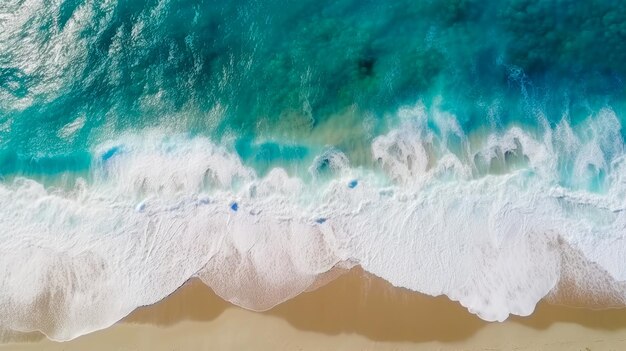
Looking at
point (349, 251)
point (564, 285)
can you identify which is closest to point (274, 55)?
point (349, 251)

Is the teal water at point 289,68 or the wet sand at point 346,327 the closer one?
the wet sand at point 346,327

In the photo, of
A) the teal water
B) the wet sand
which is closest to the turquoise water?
the teal water

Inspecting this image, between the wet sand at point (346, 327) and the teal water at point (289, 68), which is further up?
the teal water at point (289, 68)

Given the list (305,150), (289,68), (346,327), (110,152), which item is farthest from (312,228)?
(110,152)

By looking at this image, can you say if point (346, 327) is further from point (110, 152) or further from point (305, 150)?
point (110, 152)

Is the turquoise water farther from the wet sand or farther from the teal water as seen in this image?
the wet sand

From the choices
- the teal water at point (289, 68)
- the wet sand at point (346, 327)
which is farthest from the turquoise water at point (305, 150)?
the wet sand at point (346, 327)

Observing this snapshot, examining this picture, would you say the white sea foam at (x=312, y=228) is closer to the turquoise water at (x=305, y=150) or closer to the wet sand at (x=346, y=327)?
the turquoise water at (x=305, y=150)
